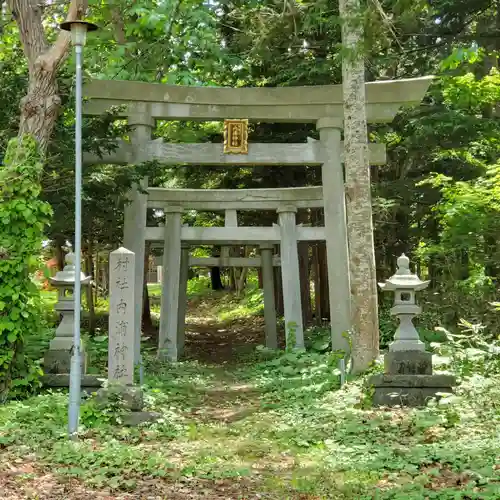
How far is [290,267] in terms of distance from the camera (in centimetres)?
1448

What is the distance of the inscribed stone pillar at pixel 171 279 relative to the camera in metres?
14.2

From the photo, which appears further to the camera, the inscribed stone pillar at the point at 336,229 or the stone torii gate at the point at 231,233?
the stone torii gate at the point at 231,233

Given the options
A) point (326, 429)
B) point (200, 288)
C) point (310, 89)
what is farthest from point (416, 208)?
point (200, 288)

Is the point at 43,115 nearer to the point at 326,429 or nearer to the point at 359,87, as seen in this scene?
the point at 359,87

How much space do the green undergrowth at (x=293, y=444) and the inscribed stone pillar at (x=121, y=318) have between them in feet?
2.03

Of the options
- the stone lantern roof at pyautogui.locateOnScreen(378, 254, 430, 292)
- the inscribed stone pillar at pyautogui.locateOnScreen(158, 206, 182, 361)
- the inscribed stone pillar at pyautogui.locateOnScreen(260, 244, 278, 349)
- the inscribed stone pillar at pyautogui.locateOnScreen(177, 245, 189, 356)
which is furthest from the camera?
the inscribed stone pillar at pyautogui.locateOnScreen(260, 244, 278, 349)

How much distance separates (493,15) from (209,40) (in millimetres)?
8213

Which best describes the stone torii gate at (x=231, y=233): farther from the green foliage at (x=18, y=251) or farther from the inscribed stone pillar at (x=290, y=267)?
the green foliage at (x=18, y=251)

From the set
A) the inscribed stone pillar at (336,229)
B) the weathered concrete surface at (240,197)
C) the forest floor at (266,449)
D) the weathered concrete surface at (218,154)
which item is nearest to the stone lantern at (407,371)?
the forest floor at (266,449)

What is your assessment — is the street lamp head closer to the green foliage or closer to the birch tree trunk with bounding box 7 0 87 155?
the birch tree trunk with bounding box 7 0 87 155

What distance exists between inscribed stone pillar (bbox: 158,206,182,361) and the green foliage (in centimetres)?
600

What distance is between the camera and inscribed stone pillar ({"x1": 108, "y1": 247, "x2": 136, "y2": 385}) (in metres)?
8.29

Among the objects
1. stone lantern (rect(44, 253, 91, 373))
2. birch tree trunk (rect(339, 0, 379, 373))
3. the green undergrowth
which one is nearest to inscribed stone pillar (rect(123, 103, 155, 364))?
stone lantern (rect(44, 253, 91, 373))

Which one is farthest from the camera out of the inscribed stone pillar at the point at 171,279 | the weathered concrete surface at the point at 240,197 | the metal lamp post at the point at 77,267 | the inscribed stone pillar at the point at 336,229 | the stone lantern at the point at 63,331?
the weathered concrete surface at the point at 240,197
